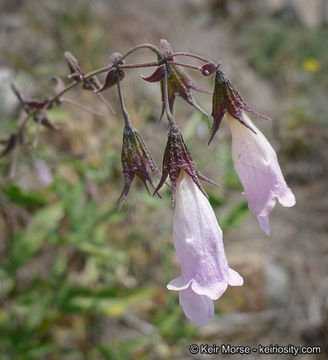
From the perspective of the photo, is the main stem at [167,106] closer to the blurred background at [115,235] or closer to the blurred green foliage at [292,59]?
the blurred background at [115,235]

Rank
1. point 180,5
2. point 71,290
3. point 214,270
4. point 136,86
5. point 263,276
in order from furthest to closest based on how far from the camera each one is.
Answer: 1. point 180,5
2. point 136,86
3. point 263,276
4. point 71,290
5. point 214,270

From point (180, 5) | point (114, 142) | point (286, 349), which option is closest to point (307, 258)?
point (286, 349)

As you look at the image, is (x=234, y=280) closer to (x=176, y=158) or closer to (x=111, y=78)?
(x=176, y=158)

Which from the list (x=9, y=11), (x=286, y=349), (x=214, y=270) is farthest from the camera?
(x=9, y=11)

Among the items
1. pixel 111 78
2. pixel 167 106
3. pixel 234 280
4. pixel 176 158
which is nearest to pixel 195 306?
pixel 234 280

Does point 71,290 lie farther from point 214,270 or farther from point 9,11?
point 9,11

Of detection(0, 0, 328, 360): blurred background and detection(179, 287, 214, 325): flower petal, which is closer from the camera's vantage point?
detection(179, 287, 214, 325): flower petal

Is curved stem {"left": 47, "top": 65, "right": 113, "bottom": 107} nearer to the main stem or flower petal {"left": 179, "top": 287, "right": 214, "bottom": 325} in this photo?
the main stem

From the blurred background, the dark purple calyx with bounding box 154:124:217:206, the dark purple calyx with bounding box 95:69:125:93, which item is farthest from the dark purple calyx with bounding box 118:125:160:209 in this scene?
the blurred background
